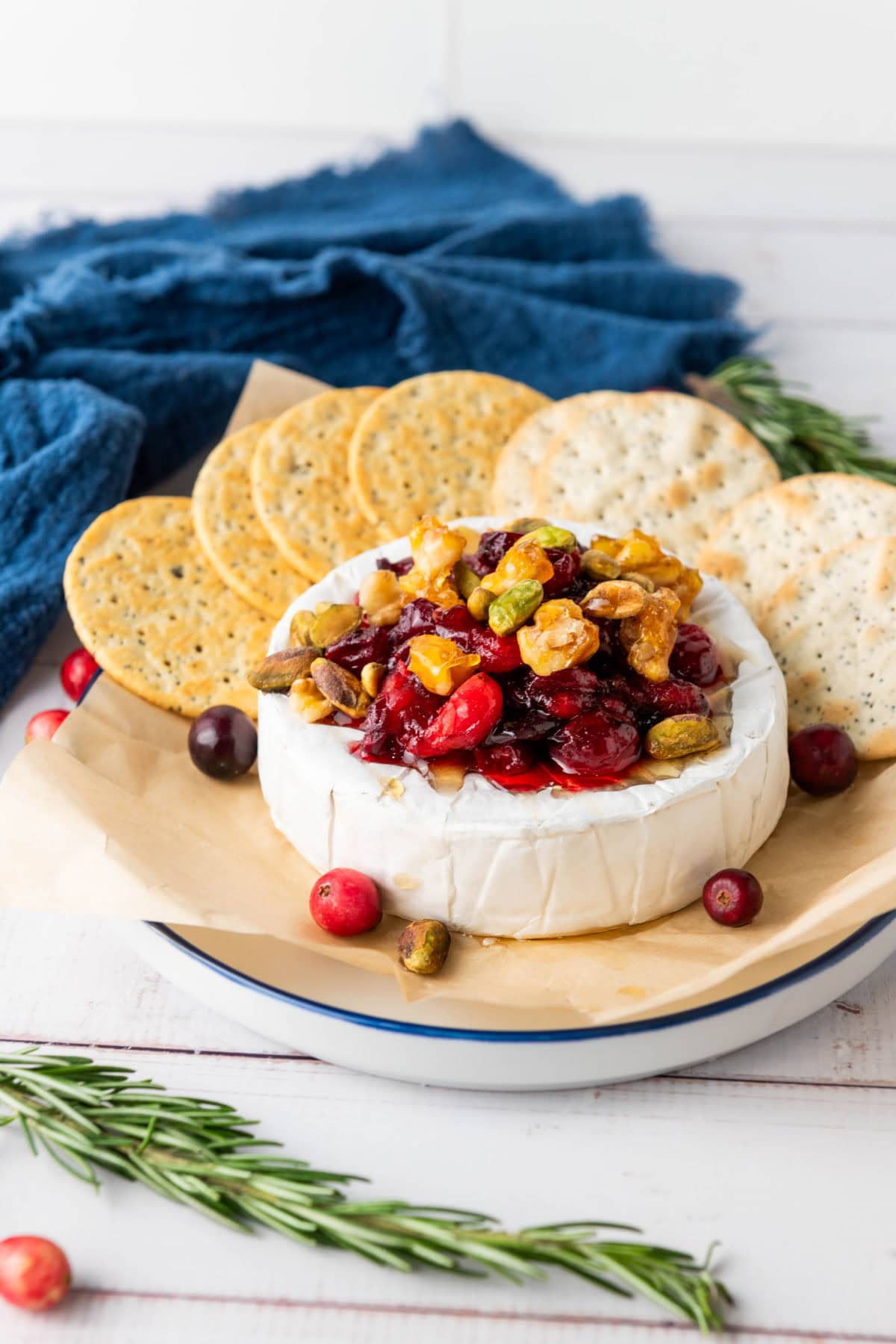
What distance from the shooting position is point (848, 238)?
5137mm

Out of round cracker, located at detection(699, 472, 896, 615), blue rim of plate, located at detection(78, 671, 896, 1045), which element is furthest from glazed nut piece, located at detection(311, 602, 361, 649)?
round cracker, located at detection(699, 472, 896, 615)

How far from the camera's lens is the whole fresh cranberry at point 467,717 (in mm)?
2408

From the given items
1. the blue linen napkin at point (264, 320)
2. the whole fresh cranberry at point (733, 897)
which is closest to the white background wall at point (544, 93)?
the blue linen napkin at point (264, 320)

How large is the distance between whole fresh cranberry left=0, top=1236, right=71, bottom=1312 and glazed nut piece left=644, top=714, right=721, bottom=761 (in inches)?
49.0

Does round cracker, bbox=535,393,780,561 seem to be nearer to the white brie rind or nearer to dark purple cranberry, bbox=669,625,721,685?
dark purple cranberry, bbox=669,625,721,685

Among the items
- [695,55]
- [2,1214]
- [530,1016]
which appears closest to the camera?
[2,1214]

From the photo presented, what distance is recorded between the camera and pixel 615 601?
2.53 metres

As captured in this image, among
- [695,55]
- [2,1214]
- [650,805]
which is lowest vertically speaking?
[2,1214]

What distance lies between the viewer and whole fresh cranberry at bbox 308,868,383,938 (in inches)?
95.7

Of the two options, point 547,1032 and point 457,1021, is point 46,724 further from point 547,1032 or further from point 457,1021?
point 547,1032

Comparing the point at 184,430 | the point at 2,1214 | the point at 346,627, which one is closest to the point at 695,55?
the point at 184,430

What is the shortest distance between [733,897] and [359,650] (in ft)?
2.65

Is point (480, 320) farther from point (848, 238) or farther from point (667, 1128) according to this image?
point (667, 1128)

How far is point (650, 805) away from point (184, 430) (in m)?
2.03
